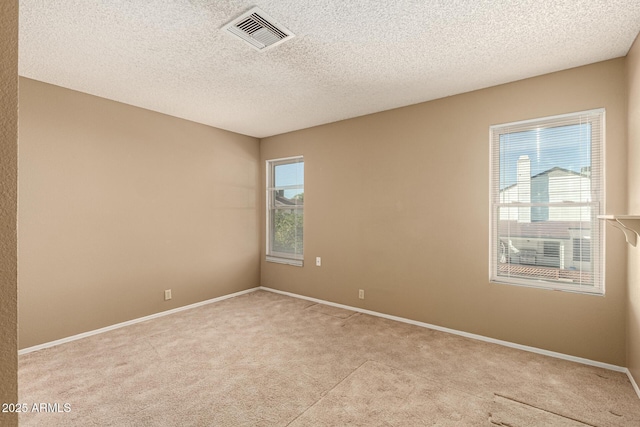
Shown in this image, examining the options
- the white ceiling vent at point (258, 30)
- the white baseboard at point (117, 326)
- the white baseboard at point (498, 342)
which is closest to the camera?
the white ceiling vent at point (258, 30)

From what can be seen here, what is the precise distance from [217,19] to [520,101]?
289 cm

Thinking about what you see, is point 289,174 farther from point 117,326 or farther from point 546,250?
point 546,250

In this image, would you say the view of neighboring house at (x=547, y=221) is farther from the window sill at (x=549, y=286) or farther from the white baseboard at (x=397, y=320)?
the white baseboard at (x=397, y=320)

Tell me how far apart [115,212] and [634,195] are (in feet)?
16.6

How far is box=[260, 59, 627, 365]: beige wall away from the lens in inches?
106

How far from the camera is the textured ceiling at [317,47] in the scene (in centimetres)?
202

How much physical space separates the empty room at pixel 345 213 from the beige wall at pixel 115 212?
0.08 feet

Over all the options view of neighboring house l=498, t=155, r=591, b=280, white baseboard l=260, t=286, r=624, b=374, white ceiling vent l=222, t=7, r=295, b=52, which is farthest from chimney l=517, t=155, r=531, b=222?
white ceiling vent l=222, t=7, r=295, b=52

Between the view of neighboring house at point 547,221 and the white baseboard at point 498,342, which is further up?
the view of neighboring house at point 547,221

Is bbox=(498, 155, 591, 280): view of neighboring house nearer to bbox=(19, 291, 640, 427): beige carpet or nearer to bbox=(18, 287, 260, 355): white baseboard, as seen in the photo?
bbox=(19, 291, 640, 427): beige carpet

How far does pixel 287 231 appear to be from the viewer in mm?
5215

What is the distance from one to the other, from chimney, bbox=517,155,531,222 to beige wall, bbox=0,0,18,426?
366cm

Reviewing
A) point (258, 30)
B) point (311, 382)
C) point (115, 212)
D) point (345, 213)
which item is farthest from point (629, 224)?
point (115, 212)

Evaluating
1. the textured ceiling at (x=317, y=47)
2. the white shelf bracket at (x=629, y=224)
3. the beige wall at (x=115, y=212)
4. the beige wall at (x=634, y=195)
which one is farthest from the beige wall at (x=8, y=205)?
the beige wall at (x=634, y=195)
